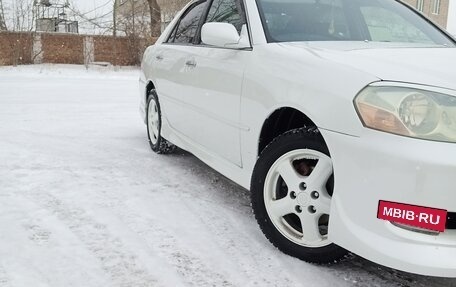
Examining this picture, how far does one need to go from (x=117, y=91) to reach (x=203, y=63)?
7.68 meters

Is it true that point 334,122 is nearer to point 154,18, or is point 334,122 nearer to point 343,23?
point 343,23

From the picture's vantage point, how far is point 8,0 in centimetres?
1992

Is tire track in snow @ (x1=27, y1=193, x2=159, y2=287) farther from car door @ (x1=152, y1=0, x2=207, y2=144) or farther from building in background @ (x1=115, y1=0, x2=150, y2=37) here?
building in background @ (x1=115, y1=0, x2=150, y2=37)

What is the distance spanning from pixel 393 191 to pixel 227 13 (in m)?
2.01

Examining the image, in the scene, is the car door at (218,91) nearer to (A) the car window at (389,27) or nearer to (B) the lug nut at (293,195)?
→ (B) the lug nut at (293,195)

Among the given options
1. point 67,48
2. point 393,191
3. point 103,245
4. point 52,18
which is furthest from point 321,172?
point 52,18

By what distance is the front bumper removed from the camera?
198cm

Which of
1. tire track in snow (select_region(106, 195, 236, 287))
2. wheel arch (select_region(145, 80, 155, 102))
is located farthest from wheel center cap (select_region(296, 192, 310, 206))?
wheel arch (select_region(145, 80, 155, 102))

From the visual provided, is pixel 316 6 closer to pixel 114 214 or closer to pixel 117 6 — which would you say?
pixel 114 214

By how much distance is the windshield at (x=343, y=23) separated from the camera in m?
3.10

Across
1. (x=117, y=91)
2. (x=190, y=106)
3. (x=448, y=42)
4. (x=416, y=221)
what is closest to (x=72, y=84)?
(x=117, y=91)

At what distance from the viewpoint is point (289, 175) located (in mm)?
2574

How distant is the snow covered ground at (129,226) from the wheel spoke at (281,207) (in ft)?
0.77

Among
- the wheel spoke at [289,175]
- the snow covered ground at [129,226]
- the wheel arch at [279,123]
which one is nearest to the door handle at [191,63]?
the snow covered ground at [129,226]
